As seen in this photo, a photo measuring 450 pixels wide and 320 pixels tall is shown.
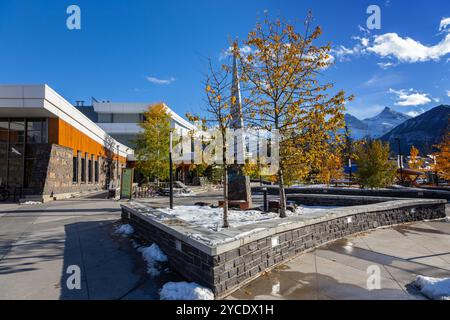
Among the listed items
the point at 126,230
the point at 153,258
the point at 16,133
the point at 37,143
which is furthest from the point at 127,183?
the point at 153,258

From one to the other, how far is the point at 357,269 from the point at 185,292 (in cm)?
345

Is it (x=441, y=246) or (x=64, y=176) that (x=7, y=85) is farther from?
(x=441, y=246)

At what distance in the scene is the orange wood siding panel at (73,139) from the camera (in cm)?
1919

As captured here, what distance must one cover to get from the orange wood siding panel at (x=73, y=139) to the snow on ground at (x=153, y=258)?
16299 mm

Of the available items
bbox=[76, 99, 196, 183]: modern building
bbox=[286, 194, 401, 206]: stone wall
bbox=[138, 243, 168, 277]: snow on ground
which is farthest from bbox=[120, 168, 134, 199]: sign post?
bbox=[76, 99, 196, 183]: modern building

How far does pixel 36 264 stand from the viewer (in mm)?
5645

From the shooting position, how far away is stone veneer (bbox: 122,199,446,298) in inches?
174

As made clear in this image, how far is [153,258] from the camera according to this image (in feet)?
19.3

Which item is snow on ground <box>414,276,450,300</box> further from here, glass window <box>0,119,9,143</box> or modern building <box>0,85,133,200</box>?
glass window <box>0,119,9,143</box>

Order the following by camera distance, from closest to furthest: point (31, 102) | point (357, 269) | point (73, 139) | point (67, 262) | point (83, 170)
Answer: point (357, 269) < point (67, 262) < point (31, 102) < point (73, 139) < point (83, 170)

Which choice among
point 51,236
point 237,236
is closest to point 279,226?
point 237,236

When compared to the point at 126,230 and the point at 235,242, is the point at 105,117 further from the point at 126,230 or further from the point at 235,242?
the point at 235,242

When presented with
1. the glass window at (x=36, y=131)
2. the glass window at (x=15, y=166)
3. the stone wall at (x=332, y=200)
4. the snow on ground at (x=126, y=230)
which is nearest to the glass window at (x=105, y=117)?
the glass window at (x=36, y=131)

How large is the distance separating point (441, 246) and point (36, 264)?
31.8ft
